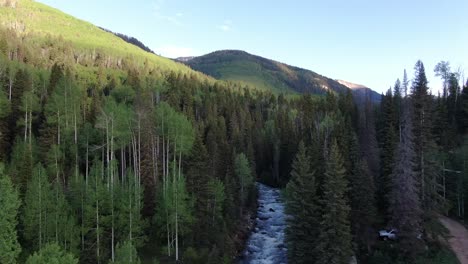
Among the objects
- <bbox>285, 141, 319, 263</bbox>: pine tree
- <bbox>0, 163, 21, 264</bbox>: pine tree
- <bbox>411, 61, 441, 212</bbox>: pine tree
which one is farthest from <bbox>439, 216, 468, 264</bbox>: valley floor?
<bbox>0, 163, 21, 264</bbox>: pine tree

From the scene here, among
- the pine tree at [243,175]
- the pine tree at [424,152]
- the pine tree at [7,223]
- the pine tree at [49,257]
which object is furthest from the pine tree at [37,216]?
the pine tree at [424,152]

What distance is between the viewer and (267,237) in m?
68.2

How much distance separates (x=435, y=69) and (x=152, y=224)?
365ft

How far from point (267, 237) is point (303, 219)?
19.3 m

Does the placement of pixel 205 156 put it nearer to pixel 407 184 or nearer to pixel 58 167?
pixel 58 167

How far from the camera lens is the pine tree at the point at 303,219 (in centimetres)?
4928

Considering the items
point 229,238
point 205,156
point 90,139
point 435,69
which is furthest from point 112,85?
point 435,69

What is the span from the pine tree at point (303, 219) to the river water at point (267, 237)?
8.53m

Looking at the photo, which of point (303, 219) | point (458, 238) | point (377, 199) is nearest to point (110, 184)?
point (303, 219)

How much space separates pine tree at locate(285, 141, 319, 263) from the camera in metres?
49.3

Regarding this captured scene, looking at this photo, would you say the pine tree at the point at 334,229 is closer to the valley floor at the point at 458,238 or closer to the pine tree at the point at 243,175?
the valley floor at the point at 458,238

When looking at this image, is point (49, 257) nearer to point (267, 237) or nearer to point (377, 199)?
point (267, 237)

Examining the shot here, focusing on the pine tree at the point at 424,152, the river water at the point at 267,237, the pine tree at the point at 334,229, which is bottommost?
the river water at the point at 267,237

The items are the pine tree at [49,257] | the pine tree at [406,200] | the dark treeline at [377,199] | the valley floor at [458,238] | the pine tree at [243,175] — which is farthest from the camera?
the pine tree at [243,175]
